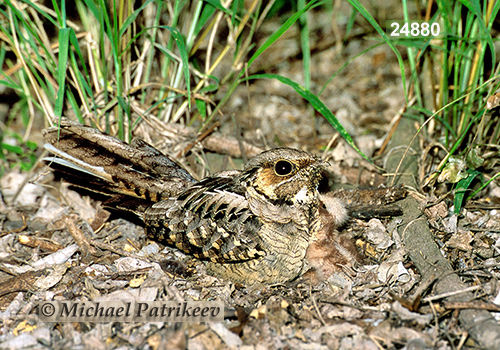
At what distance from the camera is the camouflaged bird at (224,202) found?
276 cm

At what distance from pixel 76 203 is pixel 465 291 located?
2891 mm

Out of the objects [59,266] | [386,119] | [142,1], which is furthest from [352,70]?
[59,266]

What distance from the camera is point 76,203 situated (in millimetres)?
3564

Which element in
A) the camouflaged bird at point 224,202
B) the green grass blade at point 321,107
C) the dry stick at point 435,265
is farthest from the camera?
the green grass blade at point 321,107

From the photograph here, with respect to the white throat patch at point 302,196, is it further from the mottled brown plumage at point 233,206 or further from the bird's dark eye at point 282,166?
the bird's dark eye at point 282,166

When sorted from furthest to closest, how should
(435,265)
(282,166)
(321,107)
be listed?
(321,107)
(282,166)
(435,265)

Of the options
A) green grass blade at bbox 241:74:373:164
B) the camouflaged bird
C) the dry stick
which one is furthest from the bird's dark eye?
the dry stick

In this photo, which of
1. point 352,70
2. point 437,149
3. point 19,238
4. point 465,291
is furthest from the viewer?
point 352,70

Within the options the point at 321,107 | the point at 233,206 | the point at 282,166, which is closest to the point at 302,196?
the point at 282,166

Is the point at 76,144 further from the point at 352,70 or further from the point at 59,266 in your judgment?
the point at 352,70

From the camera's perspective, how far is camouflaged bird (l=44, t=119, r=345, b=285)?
109 inches

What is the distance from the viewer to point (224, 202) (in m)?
2.85

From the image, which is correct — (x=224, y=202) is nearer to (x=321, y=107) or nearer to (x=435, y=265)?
(x=321, y=107)

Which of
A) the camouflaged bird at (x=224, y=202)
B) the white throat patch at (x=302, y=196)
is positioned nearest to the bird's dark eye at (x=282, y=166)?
the camouflaged bird at (x=224, y=202)
